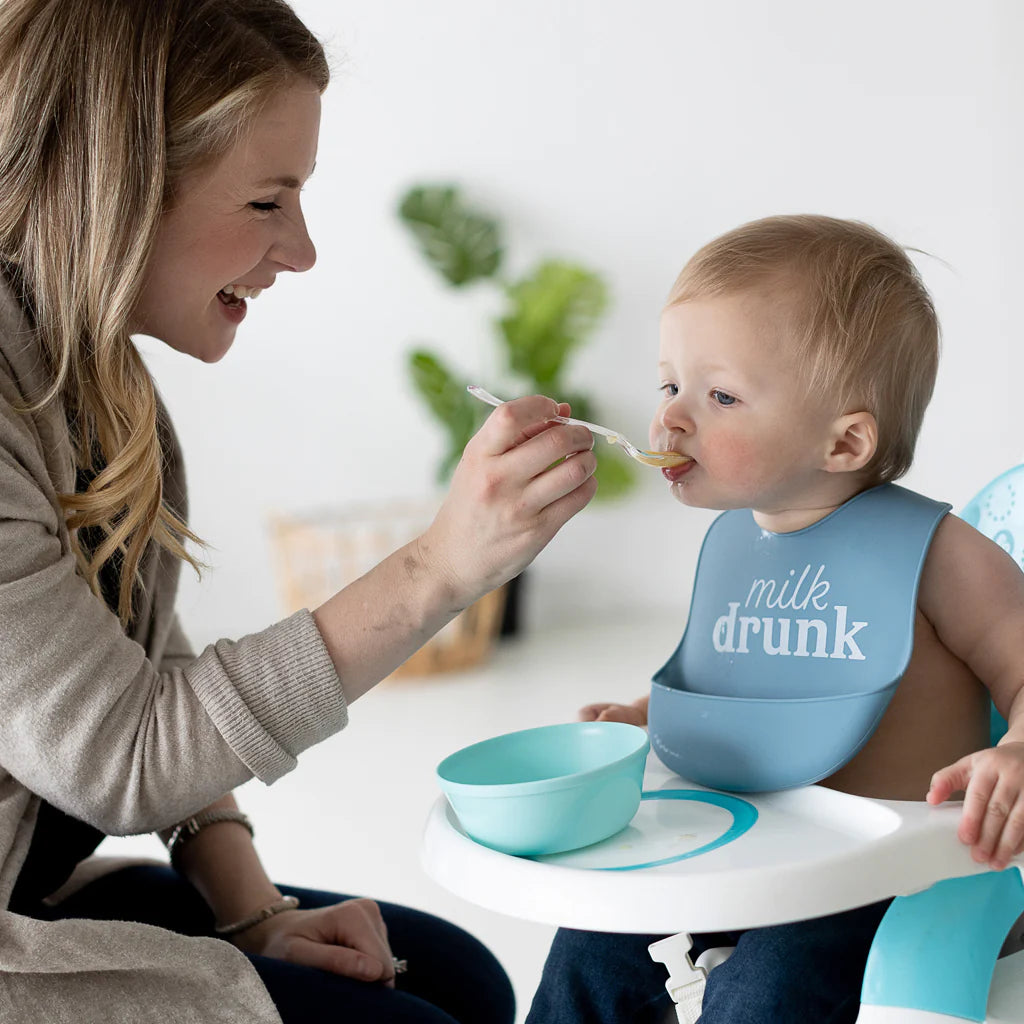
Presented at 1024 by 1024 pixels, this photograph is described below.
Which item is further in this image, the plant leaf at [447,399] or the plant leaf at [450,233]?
the plant leaf at [450,233]

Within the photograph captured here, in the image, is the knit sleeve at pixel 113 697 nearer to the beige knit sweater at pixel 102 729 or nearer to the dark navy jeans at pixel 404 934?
the beige knit sweater at pixel 102 729

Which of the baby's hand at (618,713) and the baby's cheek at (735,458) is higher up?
the baby's cheek at (735,458)

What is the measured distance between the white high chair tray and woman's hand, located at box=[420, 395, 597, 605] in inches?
7.2

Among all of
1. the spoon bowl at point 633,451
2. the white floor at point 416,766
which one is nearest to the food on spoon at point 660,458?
the spoon bowl at point 633,451

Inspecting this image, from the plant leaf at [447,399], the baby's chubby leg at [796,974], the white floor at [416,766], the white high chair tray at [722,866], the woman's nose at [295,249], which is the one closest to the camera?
the white high chair tray at [722,866]

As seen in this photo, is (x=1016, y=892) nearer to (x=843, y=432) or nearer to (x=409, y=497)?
(x=843, y=432)

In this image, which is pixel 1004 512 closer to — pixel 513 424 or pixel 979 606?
pixel 979 606

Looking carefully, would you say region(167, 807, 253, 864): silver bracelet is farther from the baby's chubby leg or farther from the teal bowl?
the baby's chubby leg

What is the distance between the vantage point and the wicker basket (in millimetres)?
3531

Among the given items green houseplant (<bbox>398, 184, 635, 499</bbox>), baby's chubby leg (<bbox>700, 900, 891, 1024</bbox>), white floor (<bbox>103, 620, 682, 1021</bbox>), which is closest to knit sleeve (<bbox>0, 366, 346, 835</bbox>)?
baby's chubby leg (<bbox>700, 900, 891, 1024</bbox>)

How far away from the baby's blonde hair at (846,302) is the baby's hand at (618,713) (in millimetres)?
303

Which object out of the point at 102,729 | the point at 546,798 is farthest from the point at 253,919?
the point at 546,798

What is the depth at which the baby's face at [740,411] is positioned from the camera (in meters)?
1.00

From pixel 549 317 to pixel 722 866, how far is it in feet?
9.98
